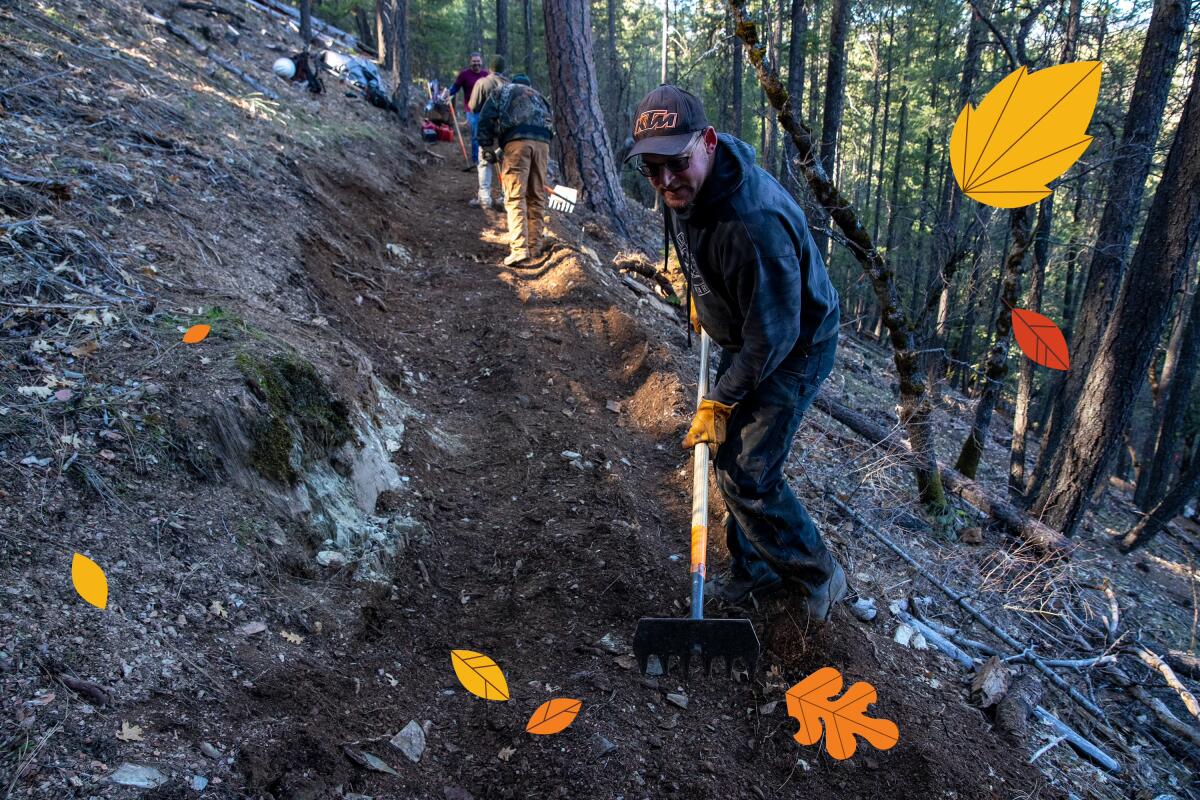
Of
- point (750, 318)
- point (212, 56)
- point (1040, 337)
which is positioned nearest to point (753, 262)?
point (750, 318)

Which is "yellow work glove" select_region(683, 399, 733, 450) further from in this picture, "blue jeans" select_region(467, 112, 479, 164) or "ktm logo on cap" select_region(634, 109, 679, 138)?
"blue jeans" select_region(467, 112, 479, 164)

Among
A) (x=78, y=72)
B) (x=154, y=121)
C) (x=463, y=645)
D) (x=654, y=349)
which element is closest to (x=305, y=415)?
(x=463, y=645)

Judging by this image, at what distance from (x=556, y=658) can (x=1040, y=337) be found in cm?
421

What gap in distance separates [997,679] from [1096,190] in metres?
11.9

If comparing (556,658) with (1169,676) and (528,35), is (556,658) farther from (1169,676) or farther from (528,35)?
(528,35)

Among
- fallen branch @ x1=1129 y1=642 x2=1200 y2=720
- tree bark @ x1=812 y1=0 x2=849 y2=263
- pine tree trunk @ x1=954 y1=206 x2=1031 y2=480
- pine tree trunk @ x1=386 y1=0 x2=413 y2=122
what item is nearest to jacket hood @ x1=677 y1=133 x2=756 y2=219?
fallen branch @ x1=1129 y1=642 x2=1200 y2=720

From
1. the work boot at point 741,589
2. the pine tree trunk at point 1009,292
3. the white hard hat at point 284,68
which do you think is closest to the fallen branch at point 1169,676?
the work boot at point 741,589

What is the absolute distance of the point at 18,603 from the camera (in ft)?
7.09

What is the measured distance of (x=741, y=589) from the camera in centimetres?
334

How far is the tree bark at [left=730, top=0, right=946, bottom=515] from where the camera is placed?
17.3 feet

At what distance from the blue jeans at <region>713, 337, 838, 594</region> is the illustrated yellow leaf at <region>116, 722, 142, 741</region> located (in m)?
2.27

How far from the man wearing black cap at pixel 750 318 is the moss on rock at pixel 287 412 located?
75.9 inches

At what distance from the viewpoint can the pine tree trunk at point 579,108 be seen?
9.53 m

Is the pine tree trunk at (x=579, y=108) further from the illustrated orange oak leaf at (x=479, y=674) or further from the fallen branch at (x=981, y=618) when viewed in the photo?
the illustrated orange oak leaf at (x=479, y=674)
